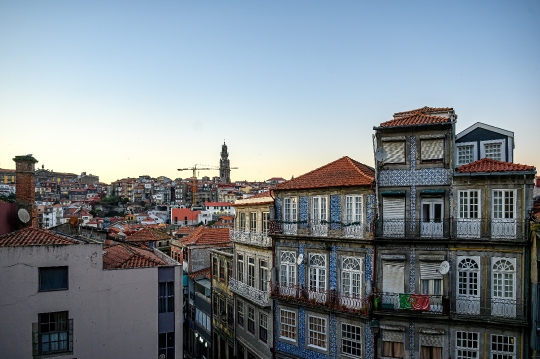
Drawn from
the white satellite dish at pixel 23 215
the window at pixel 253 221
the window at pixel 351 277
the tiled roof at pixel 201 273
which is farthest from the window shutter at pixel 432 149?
the tiled roof at pixel 201 273

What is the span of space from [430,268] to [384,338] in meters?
3.95

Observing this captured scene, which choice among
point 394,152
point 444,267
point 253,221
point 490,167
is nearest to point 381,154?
point 394,152

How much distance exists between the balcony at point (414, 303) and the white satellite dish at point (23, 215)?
19.5m

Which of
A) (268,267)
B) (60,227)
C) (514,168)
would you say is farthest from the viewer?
(60,227)

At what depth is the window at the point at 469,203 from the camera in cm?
1809

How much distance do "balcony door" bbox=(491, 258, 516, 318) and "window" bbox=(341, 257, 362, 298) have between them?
5.67m

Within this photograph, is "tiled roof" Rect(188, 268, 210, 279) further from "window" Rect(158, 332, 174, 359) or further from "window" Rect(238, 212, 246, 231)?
"window" Rect(158, 332, 174, 359)

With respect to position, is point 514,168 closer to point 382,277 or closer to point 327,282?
point 382,277

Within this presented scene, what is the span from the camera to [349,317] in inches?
805

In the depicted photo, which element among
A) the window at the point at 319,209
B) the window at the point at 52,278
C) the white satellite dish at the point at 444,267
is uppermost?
the window at the point at 319,209

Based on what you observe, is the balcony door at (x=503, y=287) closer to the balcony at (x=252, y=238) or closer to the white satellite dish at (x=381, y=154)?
the white satellite dish at (x=381, y=154)

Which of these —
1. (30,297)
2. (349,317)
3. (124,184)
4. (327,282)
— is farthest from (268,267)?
(124,184)

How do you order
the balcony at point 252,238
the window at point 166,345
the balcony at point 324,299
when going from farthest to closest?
the balcony at point 252,238, the balcony at point 324,299, the window at point 166,345

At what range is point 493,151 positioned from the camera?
1920 centimetres
